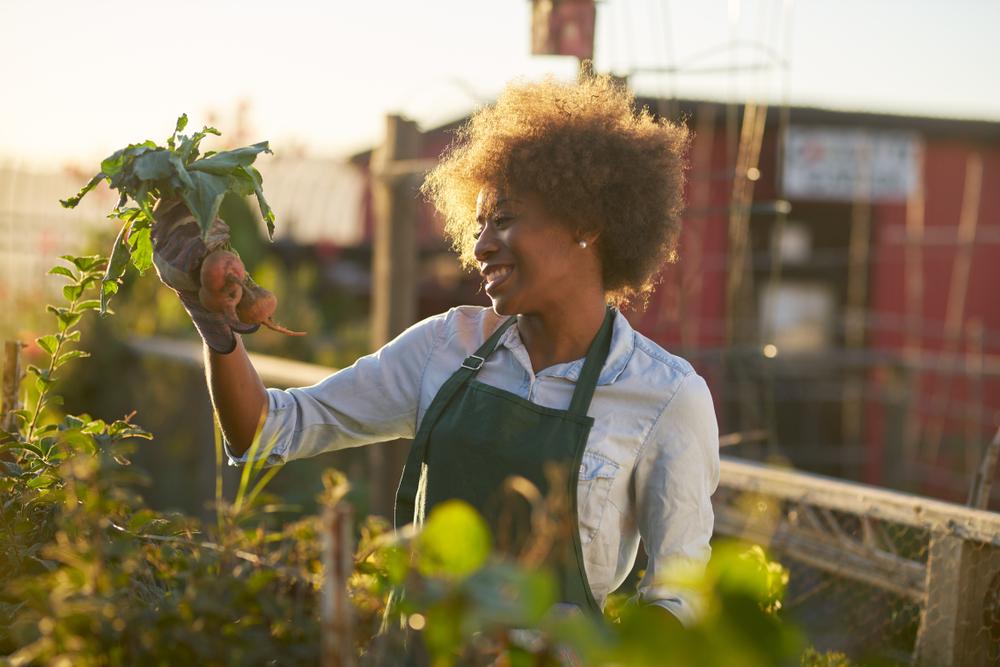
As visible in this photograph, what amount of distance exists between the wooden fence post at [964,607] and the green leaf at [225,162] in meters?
1.76

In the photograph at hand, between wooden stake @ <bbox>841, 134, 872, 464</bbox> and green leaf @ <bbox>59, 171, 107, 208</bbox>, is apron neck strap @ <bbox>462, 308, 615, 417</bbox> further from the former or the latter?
wooden stake @ <bbox>841, 134, 872, 464</bbox>

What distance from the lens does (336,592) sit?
2.23 feet

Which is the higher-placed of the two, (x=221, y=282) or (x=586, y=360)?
(x=221, y=282)

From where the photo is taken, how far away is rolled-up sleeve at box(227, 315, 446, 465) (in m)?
1.79

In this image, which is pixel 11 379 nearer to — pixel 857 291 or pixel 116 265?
pixel 116 265

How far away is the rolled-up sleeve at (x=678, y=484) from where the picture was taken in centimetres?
157

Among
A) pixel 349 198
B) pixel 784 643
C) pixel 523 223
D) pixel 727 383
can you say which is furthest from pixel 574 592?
pixel 349 198

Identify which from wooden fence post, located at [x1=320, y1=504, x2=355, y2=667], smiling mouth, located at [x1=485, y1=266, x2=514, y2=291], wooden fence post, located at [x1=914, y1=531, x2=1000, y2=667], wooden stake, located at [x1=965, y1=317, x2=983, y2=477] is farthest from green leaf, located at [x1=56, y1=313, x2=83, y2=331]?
wooden stake, located at [x1=965, y1=317, x2=983, y2=477]

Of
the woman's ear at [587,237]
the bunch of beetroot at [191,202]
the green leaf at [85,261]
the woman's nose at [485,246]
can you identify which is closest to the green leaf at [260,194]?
the bunch of beetroot at [191,202]

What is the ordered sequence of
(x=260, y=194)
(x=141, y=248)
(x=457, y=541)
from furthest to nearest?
(x=141, y=248), (x=260, y=194), (x=457, y=541)

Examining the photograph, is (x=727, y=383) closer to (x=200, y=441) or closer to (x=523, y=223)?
(x=200, y=441)

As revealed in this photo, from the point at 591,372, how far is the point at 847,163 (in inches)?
321

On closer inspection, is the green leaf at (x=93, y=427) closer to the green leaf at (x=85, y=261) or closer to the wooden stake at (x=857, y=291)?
the green leaf at (x=85, y=261)

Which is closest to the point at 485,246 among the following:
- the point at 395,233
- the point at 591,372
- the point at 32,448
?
the point at 591,372
